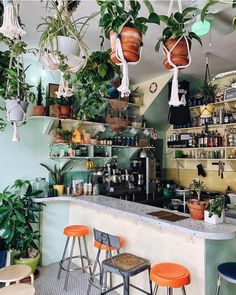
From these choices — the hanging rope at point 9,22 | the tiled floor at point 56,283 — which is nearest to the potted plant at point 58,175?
the tiled floor at point 56,283

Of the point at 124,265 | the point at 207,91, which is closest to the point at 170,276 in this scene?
the point at 124,265

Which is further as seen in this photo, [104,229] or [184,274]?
[104,229]

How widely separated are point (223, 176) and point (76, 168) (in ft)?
8.45

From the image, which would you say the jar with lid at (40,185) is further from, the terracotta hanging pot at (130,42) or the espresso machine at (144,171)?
the terracotta hanging pot at (130,42)

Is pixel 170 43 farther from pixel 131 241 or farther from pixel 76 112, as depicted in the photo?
pixel 76 112

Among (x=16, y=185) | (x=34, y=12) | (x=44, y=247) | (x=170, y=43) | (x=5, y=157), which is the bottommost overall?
(x=44, y=247)

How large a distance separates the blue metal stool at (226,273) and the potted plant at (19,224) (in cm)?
214

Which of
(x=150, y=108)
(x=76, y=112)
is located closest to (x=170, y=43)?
(x=76, y=112)

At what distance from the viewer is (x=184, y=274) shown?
1911 mm

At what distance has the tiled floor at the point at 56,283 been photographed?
9.34 feet

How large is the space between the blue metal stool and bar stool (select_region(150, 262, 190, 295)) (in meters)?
0.26

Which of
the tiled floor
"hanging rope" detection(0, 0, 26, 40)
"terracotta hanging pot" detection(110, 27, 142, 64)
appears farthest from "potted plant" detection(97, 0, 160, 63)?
the tiled floor

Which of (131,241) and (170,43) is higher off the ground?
(170,43)

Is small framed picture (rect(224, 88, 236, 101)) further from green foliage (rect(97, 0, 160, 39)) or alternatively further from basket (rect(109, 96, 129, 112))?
green foliage (rect(97, 0, 160, 39))
